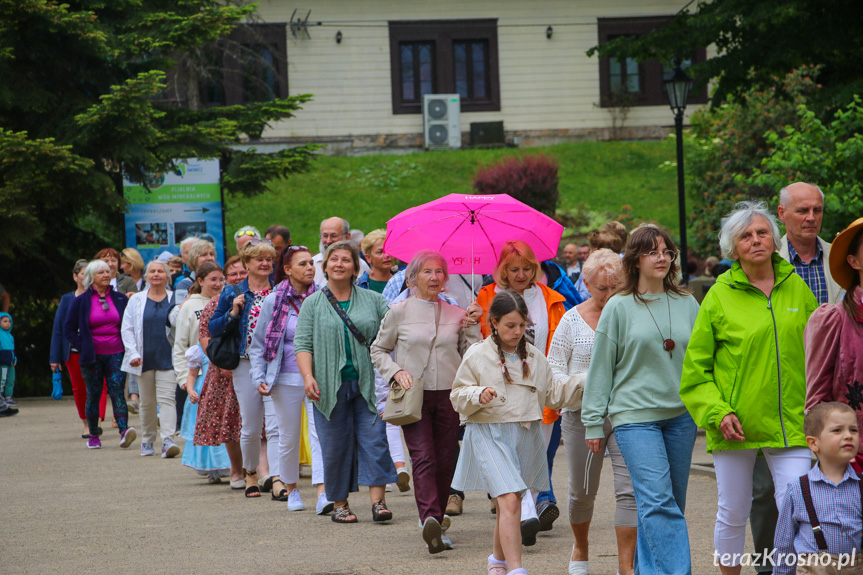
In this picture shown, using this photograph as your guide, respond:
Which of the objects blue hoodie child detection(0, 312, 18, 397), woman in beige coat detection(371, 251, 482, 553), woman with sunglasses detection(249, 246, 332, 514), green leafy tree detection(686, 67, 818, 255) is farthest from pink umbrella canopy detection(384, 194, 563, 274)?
green leafy tree detection(686, 67, 818, 255)

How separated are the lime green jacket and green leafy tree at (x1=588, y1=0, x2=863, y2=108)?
1090cm

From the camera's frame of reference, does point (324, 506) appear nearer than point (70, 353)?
Yes

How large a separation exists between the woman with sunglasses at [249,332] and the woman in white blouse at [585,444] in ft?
10.9

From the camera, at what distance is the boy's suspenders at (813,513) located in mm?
4539

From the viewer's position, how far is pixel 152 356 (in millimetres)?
12453

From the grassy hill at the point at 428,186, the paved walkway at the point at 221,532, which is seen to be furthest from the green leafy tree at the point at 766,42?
the grassy hill at the point at 428,186

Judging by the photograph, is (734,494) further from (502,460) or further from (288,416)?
(288,416)

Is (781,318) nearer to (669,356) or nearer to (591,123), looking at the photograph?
(669,356)

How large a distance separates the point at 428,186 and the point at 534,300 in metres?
23.5

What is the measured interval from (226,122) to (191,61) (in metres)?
9.34

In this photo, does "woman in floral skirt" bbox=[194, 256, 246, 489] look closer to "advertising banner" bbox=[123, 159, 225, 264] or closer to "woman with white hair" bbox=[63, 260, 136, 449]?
"woman with white hair" bbox=[63, 260, 136, 449]

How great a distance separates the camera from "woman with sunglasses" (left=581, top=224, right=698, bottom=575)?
217 inches

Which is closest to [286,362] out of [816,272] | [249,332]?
[249,332]

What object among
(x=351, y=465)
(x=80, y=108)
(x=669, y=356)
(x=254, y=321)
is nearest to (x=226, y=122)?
(x=80, y=108)
